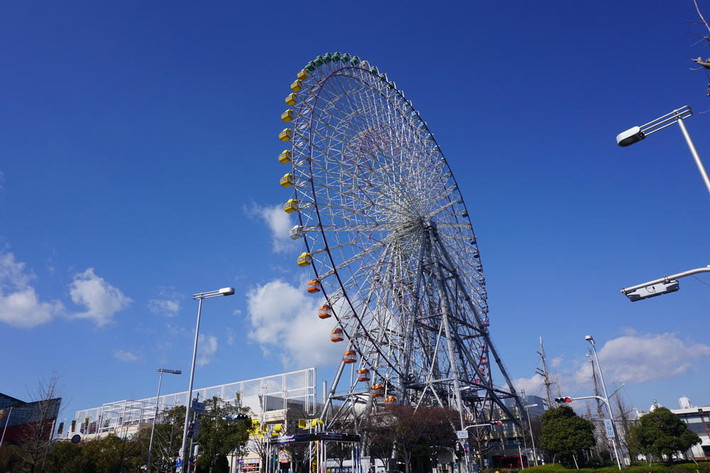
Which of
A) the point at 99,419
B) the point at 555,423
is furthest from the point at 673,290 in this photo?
the point at 99,419

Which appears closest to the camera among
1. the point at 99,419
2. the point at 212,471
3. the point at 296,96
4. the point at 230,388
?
the point at 296,96

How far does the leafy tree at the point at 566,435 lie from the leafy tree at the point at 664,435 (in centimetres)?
548

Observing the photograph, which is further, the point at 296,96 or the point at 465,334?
the point at 465,334

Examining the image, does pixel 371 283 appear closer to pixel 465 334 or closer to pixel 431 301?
pixel 431 301

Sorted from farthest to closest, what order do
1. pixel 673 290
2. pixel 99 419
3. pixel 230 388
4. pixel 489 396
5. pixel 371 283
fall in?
pixel 99 419, pixel 230 388, pixel 489 396, pixel 371 283, pixel 673 290

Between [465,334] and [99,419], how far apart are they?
84.7m

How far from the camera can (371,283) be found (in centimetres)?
4362

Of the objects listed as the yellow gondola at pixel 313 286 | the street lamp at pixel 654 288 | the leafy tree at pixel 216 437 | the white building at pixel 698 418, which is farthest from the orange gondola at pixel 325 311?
the white building at pixel 698 418

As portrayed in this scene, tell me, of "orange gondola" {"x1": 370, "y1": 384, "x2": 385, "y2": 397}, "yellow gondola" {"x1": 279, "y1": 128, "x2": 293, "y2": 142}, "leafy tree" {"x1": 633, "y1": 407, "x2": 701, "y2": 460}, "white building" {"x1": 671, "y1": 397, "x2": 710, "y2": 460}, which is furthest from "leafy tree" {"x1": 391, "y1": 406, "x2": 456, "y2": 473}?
"white building" {"x1": 671, "y1": 397, "x2": 710, "y2": 460}

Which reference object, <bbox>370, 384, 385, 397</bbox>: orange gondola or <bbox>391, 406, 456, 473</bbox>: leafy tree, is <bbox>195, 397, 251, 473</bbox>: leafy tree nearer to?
<bbox>370, 384, 385, 397</bbox>: orange gondola

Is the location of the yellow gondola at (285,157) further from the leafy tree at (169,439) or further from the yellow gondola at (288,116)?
the leafy tree at (169,439)

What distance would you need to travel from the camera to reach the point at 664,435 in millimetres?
44219

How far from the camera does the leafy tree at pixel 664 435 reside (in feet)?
143

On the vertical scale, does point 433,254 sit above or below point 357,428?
above
